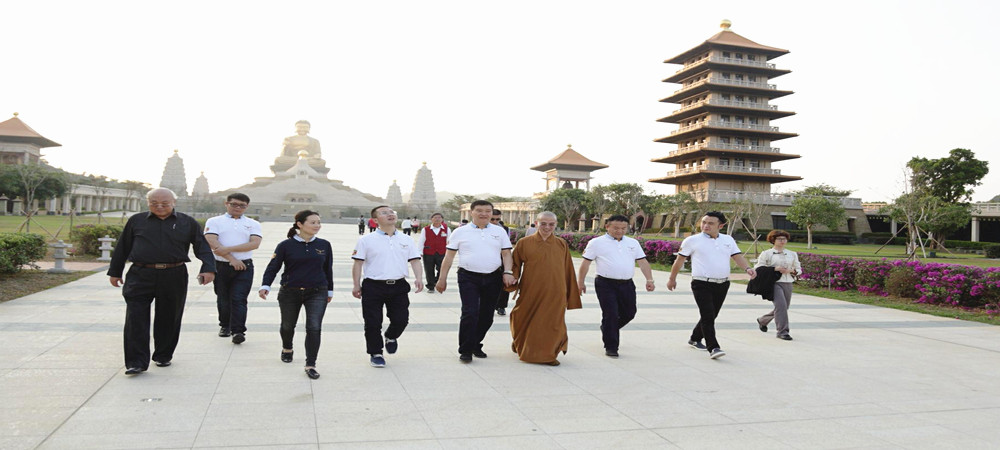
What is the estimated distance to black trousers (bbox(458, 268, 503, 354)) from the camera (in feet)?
19.3

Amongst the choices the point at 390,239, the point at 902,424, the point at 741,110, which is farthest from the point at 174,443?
the point at 741,110

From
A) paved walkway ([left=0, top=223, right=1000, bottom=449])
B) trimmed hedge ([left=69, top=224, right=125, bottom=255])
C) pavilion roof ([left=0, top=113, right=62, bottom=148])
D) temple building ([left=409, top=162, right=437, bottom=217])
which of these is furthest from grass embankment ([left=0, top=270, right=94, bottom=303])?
temple building ([left=409, top=162, right=437, bottom=217])

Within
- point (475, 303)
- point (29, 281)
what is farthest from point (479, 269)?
point (29, 281)

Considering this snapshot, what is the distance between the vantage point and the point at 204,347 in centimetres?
616

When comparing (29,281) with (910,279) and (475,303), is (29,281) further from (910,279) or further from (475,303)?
(910,279)

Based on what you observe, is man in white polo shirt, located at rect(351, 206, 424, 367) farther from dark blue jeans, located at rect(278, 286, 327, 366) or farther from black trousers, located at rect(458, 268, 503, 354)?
black trousers, located at rect(458, 268, 503, 354)

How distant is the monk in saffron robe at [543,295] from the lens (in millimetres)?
5875

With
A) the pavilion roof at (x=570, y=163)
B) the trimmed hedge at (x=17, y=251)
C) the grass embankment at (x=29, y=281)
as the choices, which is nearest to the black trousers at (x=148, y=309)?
the grass embankment at (x=29, y=281)

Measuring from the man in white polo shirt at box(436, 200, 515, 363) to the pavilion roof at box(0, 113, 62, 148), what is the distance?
79.9 meters

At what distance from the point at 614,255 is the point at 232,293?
3761 mm

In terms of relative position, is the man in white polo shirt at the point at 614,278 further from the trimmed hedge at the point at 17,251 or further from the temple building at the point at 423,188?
the temple building at the point at 423,188

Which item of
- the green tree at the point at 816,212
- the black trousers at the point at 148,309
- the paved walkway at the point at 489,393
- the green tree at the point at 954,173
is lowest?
the paved walkway at the point at 489,393

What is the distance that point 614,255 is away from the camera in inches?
257

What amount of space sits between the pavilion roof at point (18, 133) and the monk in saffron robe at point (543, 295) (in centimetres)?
8037
